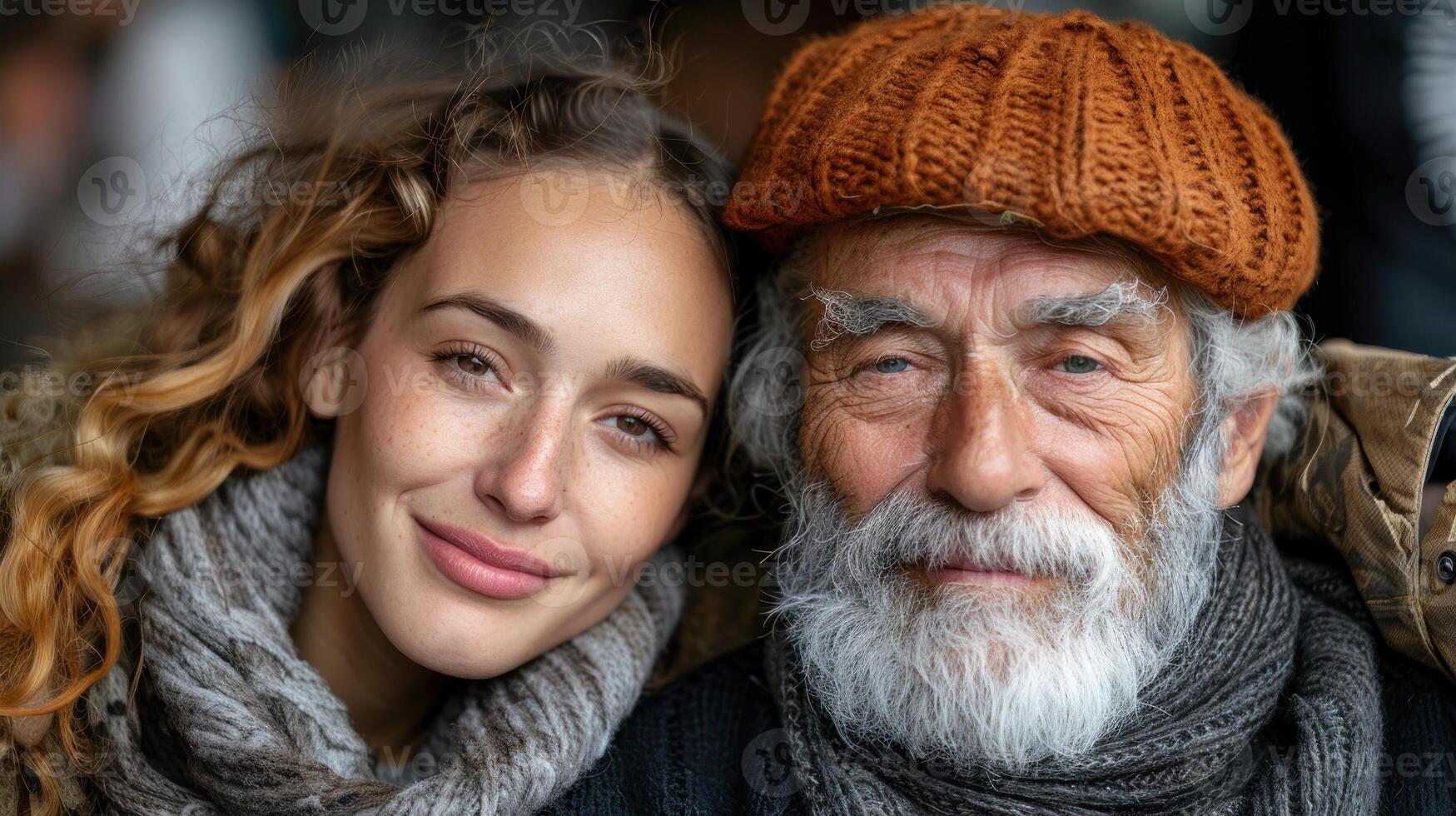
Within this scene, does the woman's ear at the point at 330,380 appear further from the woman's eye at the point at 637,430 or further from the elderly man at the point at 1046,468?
the elderly man at the point at 1046,468

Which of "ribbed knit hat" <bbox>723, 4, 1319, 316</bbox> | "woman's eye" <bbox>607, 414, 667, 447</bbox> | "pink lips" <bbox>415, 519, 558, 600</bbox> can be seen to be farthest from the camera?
"woman's eye" <bbox>607, 414, 667, 447</bbox>

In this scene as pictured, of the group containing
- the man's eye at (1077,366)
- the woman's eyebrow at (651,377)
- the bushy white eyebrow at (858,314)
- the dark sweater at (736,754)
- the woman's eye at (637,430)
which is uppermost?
the bushy white eyebrow at (858,314)

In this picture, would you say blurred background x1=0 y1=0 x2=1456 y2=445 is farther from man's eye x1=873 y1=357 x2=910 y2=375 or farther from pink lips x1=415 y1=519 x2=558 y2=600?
pink lips x1=415 y1=519 x2=558 y2=600

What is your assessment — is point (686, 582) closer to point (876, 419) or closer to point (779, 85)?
point (876, 419)

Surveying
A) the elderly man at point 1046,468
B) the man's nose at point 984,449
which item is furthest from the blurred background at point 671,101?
the man's nose at point 984,449

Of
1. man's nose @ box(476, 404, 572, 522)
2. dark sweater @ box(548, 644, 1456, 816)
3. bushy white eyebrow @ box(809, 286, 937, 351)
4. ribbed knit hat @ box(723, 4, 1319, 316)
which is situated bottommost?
dark sweater @ box(548, 644, 1456, 816)

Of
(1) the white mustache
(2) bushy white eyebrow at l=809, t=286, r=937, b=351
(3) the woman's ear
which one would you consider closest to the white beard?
(1) the white mustache

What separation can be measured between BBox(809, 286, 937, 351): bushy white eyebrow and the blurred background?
647 millimetres

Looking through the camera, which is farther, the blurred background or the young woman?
the blurred background

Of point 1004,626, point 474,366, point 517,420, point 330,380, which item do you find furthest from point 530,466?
point 1004,626

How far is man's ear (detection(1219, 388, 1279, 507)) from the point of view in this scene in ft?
6.36

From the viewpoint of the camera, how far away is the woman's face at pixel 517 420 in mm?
1801

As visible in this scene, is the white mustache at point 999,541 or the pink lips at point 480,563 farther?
the pink lips at point 480,563

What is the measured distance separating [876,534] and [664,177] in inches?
31.4
